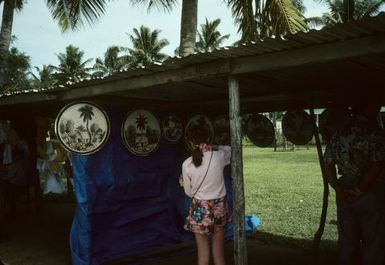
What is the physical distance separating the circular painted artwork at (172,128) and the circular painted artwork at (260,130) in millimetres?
1478

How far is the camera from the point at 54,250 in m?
6.59

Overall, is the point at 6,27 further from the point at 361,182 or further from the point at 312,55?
the point at 361,182

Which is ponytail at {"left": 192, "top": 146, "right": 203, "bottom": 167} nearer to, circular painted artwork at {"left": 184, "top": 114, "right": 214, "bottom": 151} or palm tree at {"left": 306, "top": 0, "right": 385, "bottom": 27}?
circular painted artwork at {"left": 184, "top": 114, "right": 214, "bottom": 151}

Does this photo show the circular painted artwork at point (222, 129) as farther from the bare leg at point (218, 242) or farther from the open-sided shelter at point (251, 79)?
the bare leg at point (218, 242)

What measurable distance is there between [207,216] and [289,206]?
243 inches

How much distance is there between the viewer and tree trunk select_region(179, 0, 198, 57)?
8875mm

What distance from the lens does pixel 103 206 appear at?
562cm

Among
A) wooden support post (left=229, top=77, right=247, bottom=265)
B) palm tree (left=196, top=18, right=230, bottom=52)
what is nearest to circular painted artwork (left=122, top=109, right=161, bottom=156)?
wooden support post (left=229, top=77, right=247, bottom=265)

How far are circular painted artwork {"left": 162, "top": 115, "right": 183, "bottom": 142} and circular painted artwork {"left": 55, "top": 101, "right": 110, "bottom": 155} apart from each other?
3.60 feet

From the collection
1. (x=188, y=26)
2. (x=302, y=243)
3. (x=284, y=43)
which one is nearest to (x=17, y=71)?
(x=188, y=26)

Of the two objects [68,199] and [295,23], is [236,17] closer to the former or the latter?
[295,23]

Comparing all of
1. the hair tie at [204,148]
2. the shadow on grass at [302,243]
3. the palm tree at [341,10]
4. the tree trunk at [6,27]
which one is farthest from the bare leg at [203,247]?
the palm tree at [341,10]

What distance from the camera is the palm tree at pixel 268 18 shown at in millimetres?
7883

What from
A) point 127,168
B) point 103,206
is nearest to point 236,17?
point 127,168
